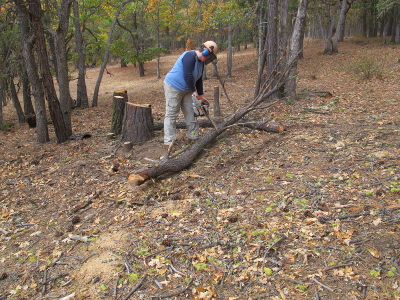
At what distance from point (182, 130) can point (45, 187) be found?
319cm

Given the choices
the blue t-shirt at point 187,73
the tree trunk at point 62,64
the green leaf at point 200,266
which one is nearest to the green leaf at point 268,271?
the green leaf at point 200,266

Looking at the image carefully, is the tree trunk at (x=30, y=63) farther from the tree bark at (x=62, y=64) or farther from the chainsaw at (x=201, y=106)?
the chainsaw at (x=201, y=106)

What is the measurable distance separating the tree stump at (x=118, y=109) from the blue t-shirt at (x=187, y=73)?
83.8 inches

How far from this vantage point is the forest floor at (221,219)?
278cm

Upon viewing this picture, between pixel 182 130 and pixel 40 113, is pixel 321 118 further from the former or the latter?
pixel 40 113

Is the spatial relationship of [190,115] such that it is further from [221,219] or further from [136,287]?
[136,287]

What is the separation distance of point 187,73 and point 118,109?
2.72 m

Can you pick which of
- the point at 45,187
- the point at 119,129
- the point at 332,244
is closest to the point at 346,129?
the point at 332,244

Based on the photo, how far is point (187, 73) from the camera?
517cm

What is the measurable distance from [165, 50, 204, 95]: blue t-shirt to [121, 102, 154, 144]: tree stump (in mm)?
1362

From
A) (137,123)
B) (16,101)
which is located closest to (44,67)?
(137,123)

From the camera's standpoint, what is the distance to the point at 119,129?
7.45 m

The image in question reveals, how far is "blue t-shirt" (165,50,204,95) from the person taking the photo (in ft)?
17.0

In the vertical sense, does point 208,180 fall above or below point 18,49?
below
